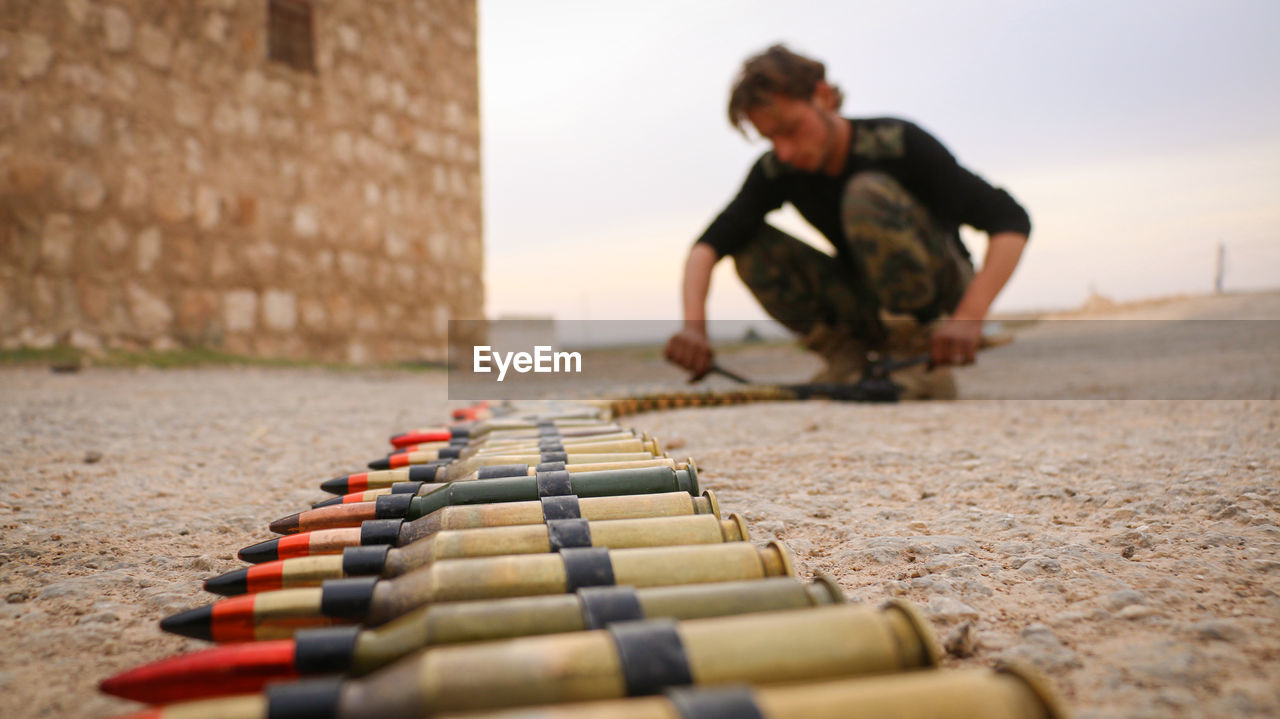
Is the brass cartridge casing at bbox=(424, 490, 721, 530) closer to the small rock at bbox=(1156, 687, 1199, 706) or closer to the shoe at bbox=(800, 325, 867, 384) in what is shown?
the small rock at bbox=(1156, 687, 1199, 706)

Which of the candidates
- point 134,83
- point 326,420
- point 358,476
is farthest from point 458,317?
point 358,476

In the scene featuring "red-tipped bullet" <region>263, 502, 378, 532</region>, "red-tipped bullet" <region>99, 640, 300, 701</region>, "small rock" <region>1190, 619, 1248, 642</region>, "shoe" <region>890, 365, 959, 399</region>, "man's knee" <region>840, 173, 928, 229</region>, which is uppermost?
"man's knee" <region>840, 173, 928, 229</region>

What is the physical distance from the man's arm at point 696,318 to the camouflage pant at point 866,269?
26cm

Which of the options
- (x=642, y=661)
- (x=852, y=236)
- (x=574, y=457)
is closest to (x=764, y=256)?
(x=852, y=236)

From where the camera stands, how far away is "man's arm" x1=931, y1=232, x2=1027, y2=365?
10.3 ft

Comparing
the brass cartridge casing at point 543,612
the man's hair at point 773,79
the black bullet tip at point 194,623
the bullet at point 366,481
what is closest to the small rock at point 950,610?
the brass cartridge casing at point 543,612

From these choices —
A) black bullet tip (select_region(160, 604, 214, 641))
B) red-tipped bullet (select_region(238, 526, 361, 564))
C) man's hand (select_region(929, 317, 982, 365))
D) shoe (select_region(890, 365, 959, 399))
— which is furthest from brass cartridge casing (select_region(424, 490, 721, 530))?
shoe (select_region(890, 365, 959, 399))

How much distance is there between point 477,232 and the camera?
8656 mm

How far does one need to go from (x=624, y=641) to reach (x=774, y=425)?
7.68 feet

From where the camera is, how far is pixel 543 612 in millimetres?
802

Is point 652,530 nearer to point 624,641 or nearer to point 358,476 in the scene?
point 624,641

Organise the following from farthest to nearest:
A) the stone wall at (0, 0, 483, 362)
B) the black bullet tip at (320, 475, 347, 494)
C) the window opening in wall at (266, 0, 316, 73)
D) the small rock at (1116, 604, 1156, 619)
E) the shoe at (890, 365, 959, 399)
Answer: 1. the window opening in wall at (266, 0, 316, 73)
2. the stone wall at (0, 0, 483, 362)
3. the shoe at (890, 365, 959, 399)
4. the black bullet tip at (320, 475, 347, 494)
5. the small rock at (1116, 604, 1156, 619)

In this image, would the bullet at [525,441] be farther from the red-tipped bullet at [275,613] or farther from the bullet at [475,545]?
the red-tipped bullet at [275,613]

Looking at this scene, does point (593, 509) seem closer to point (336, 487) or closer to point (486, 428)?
point (336, 487)
